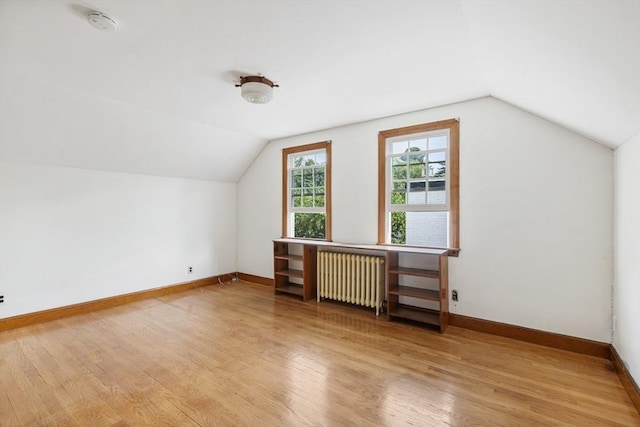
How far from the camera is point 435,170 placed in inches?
140

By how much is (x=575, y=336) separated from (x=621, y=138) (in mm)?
1798

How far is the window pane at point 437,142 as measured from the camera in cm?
350

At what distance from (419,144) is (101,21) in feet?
10.6

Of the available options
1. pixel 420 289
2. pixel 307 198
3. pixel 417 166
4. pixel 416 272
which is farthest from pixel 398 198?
pixel 307 198

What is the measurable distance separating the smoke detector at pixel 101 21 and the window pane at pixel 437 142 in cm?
322

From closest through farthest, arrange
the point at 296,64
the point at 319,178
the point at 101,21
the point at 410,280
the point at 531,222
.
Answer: the point at 101,21 → the point at 296,64 → the point at 531,222 → the point at 410,280 → the point at 319,178

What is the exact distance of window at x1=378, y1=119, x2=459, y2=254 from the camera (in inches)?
133

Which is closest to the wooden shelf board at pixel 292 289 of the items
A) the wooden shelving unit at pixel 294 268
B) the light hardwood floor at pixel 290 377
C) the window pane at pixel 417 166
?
the wooden shelving unit at pixel 294 268

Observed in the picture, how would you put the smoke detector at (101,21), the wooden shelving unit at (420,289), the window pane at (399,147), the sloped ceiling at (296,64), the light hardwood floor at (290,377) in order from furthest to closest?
1. the window pane at (399,147)
2. the wooden shelving unit at (420,289)
3. the light hardwood floor at (290,377)
4. the smoke detector at (101,21)
5. the sloped ceiling at (296,64)

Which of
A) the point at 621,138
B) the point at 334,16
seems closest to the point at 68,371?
the point at 334,16

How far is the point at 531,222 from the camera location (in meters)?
2.91

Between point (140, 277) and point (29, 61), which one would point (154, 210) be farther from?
point (29, 61)

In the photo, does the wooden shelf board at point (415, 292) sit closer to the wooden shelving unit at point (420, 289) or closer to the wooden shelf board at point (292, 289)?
the wooden shelving unit at point (420, 289)

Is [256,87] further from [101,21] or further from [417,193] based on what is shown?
[417,193]
